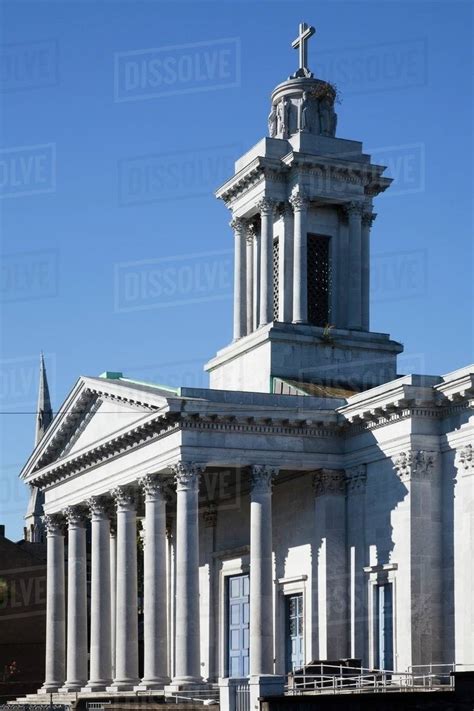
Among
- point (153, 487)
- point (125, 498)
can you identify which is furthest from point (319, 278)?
point (153, 487)

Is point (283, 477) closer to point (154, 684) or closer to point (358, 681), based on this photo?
point (154, 684)

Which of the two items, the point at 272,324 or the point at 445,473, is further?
the point at 272,324

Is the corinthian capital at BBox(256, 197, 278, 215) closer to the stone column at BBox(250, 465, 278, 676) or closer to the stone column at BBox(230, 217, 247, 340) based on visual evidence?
the stone column at BBox(230, 217, 247, 340)

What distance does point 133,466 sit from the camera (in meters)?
51.4

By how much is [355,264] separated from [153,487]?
12542mm

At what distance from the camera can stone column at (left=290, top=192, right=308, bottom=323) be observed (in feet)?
178

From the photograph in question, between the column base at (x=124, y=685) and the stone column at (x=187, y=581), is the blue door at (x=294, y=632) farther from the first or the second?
the column base at (x=124, y=685)

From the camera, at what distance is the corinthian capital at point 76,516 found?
5862 cm

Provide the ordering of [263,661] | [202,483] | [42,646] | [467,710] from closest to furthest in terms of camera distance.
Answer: [467,710] → [263,661] → [202,483] → [42,646]

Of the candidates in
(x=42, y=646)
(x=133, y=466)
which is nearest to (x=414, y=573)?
(x=133, y=466)

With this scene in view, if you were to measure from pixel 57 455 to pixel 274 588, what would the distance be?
12.9 meters

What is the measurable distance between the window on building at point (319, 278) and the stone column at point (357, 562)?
371 inches

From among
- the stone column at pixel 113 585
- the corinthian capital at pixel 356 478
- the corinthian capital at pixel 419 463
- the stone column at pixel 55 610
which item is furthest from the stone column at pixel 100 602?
the corinthian capital at pixel 419 463

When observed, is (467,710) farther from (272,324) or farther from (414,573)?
(272,324)
